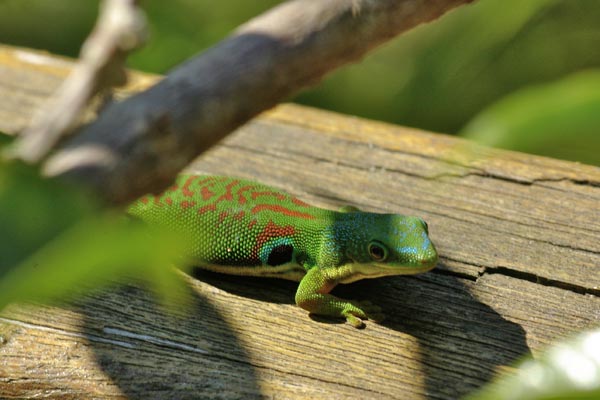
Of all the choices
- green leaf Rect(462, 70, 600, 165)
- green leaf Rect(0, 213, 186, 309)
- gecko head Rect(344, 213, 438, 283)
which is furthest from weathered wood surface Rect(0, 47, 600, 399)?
green leaf Rect(0, 213, 186, 309)

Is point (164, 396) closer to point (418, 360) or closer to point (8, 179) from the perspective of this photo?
point (418, 360)

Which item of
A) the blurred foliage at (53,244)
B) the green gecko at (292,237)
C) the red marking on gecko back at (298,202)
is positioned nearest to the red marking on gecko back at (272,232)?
the green gecko at (292,237)

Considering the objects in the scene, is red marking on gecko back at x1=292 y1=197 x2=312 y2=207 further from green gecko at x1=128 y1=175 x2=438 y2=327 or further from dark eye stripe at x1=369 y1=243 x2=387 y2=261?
dark eye stripe at x1=369 y1=243 x2=387 y2=261

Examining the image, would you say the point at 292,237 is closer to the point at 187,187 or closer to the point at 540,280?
the point at 187,187

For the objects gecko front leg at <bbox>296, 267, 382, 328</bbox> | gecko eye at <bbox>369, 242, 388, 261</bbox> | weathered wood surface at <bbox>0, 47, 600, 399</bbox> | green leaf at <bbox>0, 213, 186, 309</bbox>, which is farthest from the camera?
gecko eye at <bbox>369, 242, 388, 261</bbox>

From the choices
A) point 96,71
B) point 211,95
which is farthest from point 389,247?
point 96,71

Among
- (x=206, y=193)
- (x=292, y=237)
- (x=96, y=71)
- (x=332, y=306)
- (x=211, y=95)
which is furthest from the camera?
(x=206, y=193)
